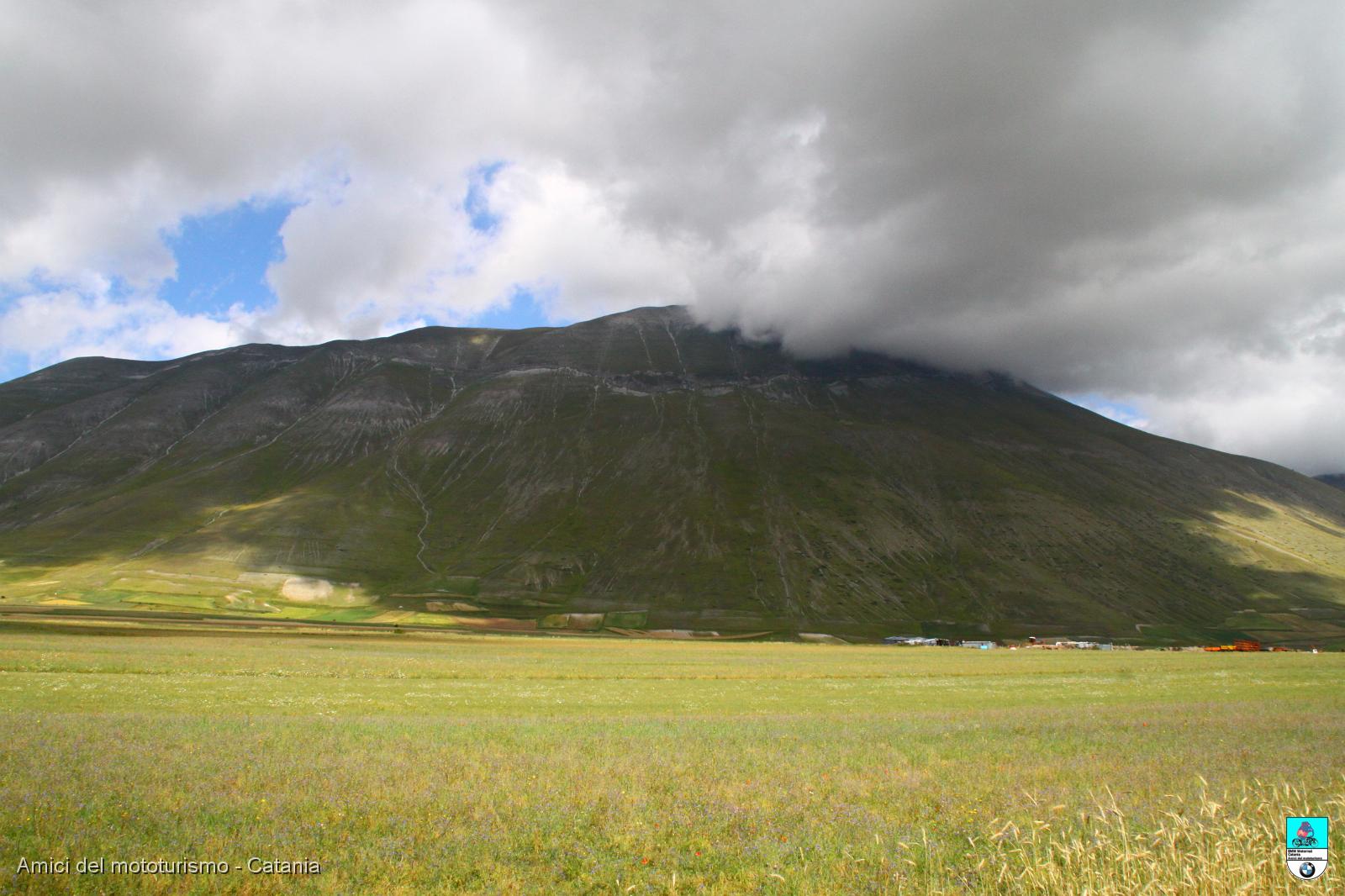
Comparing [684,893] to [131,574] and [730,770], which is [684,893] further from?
[131,574]

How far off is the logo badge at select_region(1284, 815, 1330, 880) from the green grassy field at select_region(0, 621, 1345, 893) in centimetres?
73

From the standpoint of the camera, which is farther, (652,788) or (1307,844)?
(652,788)

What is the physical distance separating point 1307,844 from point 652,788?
12020mm

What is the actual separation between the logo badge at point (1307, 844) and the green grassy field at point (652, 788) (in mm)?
726

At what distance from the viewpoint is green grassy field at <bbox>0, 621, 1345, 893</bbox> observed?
1144cm

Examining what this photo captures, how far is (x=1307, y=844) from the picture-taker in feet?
27.8

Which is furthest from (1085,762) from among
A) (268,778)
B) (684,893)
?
(268,778)

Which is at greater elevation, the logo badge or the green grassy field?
the logo badge

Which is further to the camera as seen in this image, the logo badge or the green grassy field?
the green grassy field

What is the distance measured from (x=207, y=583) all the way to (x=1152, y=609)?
8949 inches

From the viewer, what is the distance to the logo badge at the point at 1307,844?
27.3 ft

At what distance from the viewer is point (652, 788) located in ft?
55.5

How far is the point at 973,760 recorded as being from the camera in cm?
2084

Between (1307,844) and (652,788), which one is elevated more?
(1307,844)
